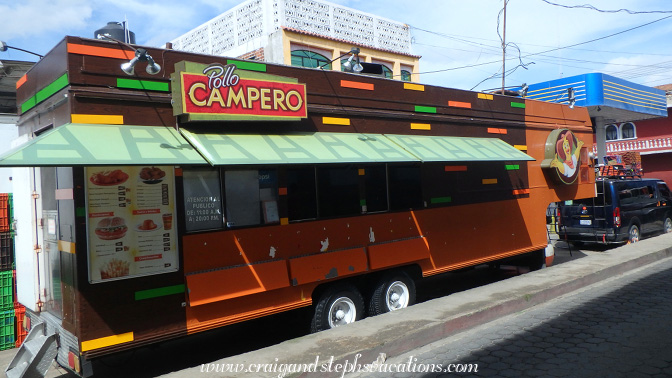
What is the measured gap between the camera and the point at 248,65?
6379mm

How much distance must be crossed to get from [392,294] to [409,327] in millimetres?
1406

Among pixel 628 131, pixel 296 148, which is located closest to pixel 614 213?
pixel 296 148

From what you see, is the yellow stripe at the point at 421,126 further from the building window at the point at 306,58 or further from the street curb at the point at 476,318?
the building window at the point at 306,58

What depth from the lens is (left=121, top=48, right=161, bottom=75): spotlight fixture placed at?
531 cm

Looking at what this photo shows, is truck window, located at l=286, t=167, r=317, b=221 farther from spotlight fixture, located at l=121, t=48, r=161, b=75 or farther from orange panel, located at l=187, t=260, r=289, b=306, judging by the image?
spotlight fixture, located at l=121, t=48, r=161, b=75

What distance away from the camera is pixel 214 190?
6.11 m

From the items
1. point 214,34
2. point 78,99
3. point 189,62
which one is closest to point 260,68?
point 189,62

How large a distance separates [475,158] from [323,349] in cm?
395

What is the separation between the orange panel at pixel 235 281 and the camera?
579 cm

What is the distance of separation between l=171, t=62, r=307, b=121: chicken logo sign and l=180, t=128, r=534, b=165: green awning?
0.86 ft

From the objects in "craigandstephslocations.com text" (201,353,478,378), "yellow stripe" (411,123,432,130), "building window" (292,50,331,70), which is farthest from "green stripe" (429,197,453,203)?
"building window" (292,50,331,70)

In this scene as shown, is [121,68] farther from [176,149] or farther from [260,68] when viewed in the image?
[260,68]

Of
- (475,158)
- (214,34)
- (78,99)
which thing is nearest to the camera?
(78,99)

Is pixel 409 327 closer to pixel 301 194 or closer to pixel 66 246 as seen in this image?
pixel 301 194
